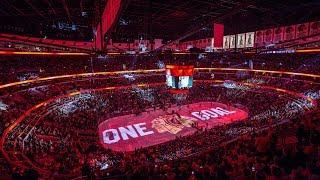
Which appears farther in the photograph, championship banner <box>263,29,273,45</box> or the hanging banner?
championship banner <box>263,29,273,45</box>

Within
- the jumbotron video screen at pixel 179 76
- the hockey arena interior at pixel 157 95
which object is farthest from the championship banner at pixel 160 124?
the jumbotron video screen at pixel 179 76

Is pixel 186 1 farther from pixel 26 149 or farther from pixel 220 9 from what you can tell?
pixel 26 149

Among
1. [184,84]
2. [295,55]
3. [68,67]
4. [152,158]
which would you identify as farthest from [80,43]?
[295,55]

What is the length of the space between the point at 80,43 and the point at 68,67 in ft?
24.0

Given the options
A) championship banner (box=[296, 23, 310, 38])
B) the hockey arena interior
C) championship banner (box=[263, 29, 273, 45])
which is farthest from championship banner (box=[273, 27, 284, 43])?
championship banner (box=[296, 23, 310, 38])

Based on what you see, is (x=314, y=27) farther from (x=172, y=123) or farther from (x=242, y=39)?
(x=172, y=123)

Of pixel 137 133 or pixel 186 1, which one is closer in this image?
pixel 186 1

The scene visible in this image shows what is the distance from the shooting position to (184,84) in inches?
991

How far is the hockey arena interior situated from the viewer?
10.0 metres

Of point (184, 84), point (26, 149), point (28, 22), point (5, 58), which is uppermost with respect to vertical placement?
point (28, 22)

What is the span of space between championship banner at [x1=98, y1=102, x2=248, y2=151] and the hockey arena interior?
14 cm

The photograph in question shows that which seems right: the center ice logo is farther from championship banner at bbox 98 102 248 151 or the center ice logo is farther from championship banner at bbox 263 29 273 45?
championship banner at bbox 263 29 273 45

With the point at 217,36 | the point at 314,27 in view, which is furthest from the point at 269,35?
the point at 217,36

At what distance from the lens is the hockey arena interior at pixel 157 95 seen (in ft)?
32.8
